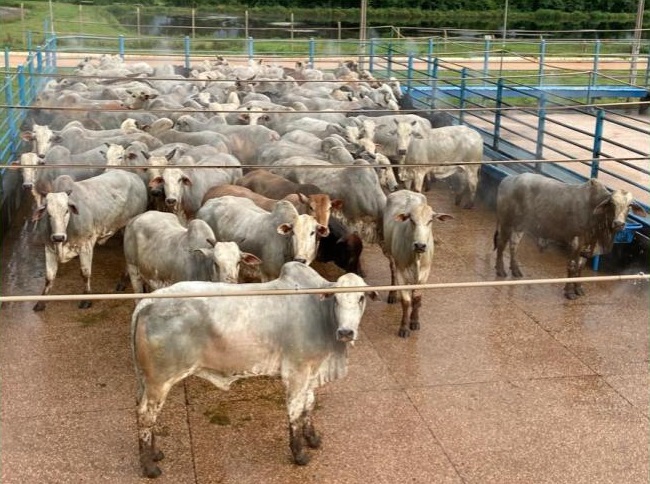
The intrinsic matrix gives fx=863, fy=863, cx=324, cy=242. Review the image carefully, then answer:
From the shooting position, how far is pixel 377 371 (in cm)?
698

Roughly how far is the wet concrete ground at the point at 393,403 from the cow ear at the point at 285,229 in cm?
118

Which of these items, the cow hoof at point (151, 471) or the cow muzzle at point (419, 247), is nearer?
the cow hoof at point (151, 471)

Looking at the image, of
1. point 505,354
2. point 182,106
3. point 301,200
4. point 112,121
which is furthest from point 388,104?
point 505,354

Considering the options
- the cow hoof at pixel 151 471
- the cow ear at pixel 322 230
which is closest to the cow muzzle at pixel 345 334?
the cow hoof at pixel 151 471

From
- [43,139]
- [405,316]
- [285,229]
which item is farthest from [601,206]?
[43,139]

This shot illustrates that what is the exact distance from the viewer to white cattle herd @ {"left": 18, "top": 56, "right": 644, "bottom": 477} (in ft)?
18.0

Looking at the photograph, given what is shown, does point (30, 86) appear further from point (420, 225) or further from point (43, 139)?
point (420, 225)

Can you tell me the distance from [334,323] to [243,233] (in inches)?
92.2

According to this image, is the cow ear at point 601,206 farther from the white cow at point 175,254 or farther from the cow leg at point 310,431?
the cow leg at point 310,431

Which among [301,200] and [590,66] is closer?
[301,200]

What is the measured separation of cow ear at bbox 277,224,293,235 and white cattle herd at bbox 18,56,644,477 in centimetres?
1

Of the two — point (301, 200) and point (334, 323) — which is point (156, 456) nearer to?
point (334, 323)

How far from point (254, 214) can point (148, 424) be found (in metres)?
2.83

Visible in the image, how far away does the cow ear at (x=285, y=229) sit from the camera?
7.07 metres
